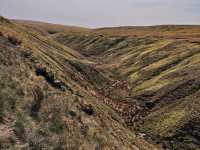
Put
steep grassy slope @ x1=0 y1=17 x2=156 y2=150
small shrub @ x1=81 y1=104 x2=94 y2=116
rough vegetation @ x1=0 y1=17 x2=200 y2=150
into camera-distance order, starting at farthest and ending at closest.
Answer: small shrub @ x1=81 y1=104 x2=94 y2=116 < rough vegetation @ x1=0 y1=17 x2=200 y2=150 < steep grassy slope @ x1=0 y1=17 x2=156 y2=150

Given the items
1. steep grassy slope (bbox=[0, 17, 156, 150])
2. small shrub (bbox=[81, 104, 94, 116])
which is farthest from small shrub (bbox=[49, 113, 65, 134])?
small shrub (bbox=[81, 104, 94, 116])

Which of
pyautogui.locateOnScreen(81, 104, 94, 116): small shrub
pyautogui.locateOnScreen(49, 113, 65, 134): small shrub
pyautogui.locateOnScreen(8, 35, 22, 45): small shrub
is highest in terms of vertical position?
pyautogui.locateOnScreen(8, 35, 22, 45): small shrub

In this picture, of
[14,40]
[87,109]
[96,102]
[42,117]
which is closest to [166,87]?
[96,102]

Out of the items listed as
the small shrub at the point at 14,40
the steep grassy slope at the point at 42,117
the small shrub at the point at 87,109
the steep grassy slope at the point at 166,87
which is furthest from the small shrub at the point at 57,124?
the small shrub at the point at 14,40

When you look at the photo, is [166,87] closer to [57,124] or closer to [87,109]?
[87,109]

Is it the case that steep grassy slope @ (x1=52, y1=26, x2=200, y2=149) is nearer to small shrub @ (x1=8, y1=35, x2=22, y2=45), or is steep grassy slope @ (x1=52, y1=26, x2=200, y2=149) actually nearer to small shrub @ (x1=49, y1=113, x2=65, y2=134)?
small shrub @ (x1=8, y1=35, x2=22, y2=45)

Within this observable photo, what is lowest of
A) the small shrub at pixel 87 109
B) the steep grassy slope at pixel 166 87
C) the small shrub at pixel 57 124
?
the steep grassy slope at pixel 166 87

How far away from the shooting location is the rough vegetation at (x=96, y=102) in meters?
21.0

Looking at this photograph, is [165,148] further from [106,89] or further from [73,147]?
[106,89]

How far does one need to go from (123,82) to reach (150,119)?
2429cm

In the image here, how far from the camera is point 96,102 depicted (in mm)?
38969

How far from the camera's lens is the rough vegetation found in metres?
21.0

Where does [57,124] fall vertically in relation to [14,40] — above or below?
below

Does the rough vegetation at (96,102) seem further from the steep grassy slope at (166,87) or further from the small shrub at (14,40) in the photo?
the small shrub at (14,40)
